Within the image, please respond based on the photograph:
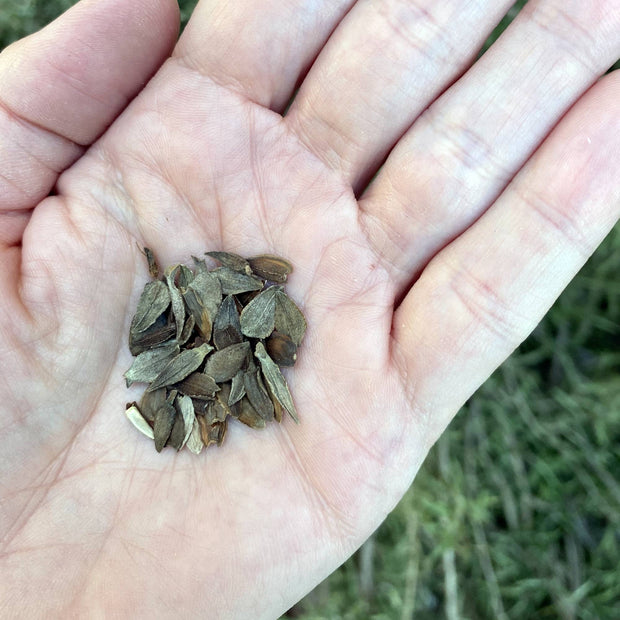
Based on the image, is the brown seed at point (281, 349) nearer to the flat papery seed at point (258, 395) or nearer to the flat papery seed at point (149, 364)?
the flat papery seed at point (258, 395)

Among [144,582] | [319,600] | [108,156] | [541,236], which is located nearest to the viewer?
[144,582]

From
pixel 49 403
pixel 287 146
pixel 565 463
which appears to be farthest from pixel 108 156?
pixel 565 463

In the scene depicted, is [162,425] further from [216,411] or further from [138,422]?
[216,411]

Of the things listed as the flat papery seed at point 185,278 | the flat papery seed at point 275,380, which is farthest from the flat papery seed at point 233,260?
the flat papery seed at point 275,380

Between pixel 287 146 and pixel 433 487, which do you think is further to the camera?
pixel 433 487

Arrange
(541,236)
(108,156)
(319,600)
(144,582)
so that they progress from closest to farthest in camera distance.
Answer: (144,582) → (541,236) → (108,156) → (319,600)

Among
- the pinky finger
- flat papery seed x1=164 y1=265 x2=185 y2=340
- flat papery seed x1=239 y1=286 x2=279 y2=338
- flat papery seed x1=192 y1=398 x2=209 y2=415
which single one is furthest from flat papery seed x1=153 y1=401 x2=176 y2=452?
the pinky finger

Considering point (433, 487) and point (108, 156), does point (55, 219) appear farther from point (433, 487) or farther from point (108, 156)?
point (433, 487)

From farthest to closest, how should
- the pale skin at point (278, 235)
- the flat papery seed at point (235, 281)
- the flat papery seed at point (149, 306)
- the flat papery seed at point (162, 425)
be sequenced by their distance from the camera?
the flat papery seed at point (235, 281), the flat papery seed at point (149, 306), the flat papery seed at point (162, 425), the pale skin at point (278, 235)
